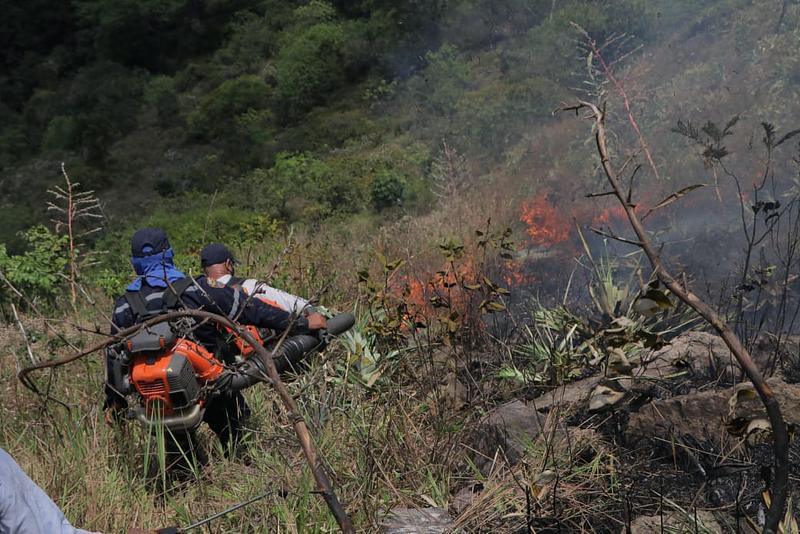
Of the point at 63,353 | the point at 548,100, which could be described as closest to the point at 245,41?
the point at 548,100

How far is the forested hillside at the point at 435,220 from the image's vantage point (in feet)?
13.2

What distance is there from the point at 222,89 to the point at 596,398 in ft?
82.5

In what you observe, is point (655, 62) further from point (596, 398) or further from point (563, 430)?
point (596, 398)

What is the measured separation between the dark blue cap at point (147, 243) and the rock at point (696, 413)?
95.0 inches

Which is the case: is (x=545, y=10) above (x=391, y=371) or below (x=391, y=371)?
below

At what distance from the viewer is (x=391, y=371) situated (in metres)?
5.26

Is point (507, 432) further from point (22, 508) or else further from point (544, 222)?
point (544, 222)

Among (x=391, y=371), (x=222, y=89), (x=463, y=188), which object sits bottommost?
(x=222, y=89)

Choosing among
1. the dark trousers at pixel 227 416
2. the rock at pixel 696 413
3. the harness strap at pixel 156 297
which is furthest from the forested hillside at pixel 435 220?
the harness strap at pixel 156 297

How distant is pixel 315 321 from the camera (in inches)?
177

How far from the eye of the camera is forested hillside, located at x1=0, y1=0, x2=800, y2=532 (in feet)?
13.2

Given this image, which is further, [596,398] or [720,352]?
[720,352]

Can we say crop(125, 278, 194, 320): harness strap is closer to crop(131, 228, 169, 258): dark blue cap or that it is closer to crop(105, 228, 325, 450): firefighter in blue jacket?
crop(105, 228, 325, 450): firefighter in blue jacket

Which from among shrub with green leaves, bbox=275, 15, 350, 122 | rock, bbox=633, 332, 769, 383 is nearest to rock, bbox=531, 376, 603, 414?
rock, bbox=633, 332, 769, 383
